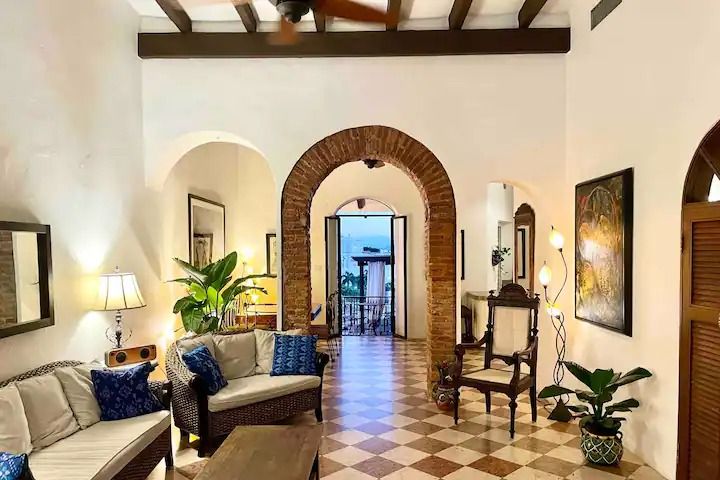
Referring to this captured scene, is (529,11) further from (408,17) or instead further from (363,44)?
(363,44)

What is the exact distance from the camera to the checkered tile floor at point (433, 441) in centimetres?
393

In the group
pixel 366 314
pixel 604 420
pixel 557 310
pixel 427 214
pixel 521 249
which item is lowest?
pixel 366 314

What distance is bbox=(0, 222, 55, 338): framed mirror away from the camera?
134 inches

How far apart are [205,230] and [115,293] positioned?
3.36 metres

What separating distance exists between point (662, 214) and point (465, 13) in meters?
2.75

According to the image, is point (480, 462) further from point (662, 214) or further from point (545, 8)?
point (545, 8)

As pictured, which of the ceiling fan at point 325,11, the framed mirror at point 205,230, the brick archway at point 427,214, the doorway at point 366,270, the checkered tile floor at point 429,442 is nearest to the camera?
the ceiling fan at point 325,11

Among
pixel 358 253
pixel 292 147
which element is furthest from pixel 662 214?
pixel 358 253

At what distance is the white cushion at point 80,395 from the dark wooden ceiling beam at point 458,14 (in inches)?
178

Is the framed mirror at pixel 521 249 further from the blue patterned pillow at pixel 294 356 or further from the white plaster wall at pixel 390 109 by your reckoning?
the blue patterned pillow at pixel 294 356

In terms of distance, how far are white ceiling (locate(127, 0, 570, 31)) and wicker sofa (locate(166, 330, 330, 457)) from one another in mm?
3223

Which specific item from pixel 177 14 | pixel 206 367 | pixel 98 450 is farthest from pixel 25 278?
pixel 177 14

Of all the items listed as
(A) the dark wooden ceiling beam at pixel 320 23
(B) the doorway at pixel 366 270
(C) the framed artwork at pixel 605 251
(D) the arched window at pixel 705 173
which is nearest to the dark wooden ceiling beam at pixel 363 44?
(A) the dark wooden ceiling beam at pixel 320 23

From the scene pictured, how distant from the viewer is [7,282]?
11.3 feet
